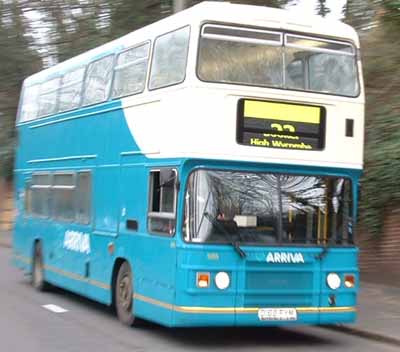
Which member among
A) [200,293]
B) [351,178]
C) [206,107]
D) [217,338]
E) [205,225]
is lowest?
[217,338]

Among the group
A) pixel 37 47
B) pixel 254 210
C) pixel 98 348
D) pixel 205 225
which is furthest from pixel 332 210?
pixel 37 47

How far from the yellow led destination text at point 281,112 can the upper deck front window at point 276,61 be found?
0.23 m

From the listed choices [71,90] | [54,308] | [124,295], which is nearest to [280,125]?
[124,295]

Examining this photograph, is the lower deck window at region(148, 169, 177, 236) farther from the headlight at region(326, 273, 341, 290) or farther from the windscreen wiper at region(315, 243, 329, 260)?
the headlight at region(326, 273, 341, 290)

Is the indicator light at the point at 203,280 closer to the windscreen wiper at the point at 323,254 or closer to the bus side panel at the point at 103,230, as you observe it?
the windscreen wiper at the point at 323,254

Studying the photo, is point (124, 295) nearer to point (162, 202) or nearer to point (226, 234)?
point (162, 202)

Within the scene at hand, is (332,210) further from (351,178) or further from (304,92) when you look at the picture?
(304,92)

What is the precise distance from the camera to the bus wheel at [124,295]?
9812 mm

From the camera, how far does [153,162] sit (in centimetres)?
912

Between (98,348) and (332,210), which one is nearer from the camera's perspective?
(98,348)

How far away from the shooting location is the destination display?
869cm

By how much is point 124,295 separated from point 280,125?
320cm

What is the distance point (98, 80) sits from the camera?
37.8ft

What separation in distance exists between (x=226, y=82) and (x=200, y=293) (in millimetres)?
2459
